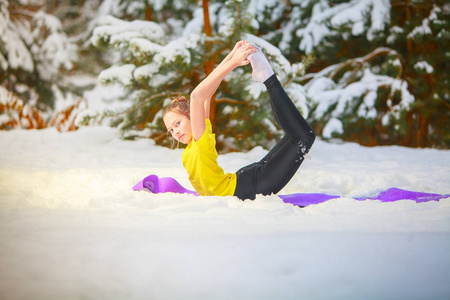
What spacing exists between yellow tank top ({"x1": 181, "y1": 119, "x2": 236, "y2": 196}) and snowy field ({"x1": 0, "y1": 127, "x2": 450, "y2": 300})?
0.51 feet

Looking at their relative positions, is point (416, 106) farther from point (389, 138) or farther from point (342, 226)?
point (342, 226)

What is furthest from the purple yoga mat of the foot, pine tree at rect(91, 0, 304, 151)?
pine tree at rect(91, 0, 304, 151)

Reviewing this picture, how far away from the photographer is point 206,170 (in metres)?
1.85

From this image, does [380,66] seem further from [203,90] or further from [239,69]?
[203,90]

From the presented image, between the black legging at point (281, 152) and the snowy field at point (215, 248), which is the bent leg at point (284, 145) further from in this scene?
the snowy field at point (215, 248)

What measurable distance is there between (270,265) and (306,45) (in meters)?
4.75

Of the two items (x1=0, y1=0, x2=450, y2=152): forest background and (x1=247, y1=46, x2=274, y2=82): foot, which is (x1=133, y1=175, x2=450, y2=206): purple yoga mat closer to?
(x1=247, y1=46, x2=274, y2=82): foot

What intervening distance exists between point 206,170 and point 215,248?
2.64 feet

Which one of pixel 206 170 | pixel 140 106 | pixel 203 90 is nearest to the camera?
pixel 203 90

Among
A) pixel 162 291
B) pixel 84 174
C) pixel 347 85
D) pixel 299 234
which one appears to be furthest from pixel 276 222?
pixel 347 85

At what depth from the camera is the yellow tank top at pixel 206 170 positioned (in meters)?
1.82

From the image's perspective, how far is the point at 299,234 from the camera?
1162mm

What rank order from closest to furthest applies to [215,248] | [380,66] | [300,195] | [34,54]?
[215,248] → [300,195] → [380,66] → [34,54]

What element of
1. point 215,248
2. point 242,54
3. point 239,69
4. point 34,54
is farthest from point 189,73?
point 34,54
